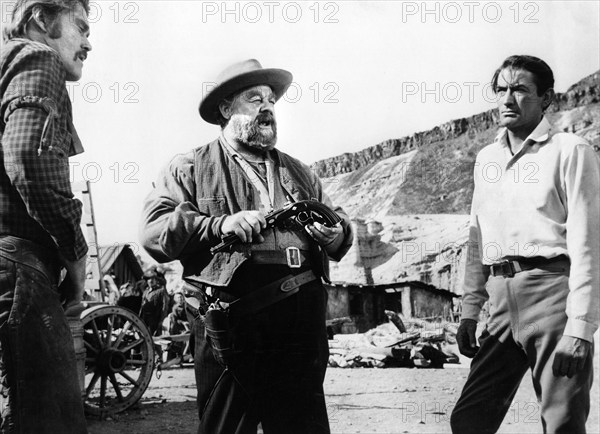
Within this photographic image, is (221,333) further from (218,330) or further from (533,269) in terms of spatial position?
(533,269)

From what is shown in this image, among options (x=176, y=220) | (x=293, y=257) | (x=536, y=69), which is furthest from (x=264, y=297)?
(x=536, y=69)

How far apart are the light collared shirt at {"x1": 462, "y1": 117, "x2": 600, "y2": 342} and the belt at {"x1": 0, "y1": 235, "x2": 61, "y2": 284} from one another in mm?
1703

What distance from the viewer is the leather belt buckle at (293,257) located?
3.15 metres

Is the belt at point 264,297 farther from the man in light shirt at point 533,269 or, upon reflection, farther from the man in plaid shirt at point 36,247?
the man in light shirt at point 533,269

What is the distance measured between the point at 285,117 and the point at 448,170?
0.94 m

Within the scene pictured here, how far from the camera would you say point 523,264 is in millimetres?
3191

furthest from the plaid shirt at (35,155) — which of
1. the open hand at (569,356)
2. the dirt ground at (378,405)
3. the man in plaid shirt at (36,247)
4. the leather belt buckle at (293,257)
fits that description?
the dirt ground at (378,405)

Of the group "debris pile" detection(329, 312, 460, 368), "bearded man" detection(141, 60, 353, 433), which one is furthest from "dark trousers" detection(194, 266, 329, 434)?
"debris pile" detection(329, 312, 460, 368)

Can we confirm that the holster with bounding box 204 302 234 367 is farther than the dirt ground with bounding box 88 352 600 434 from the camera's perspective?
No

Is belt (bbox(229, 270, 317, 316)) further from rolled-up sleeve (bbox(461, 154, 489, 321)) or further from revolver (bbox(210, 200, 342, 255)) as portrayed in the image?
rolled-up sleeve (bbox(461, 154, 489, 321))

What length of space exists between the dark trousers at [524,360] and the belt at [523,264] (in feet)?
0.07

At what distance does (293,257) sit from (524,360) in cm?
99

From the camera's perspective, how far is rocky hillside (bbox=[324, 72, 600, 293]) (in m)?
4.26

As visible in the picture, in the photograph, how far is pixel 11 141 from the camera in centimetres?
250
